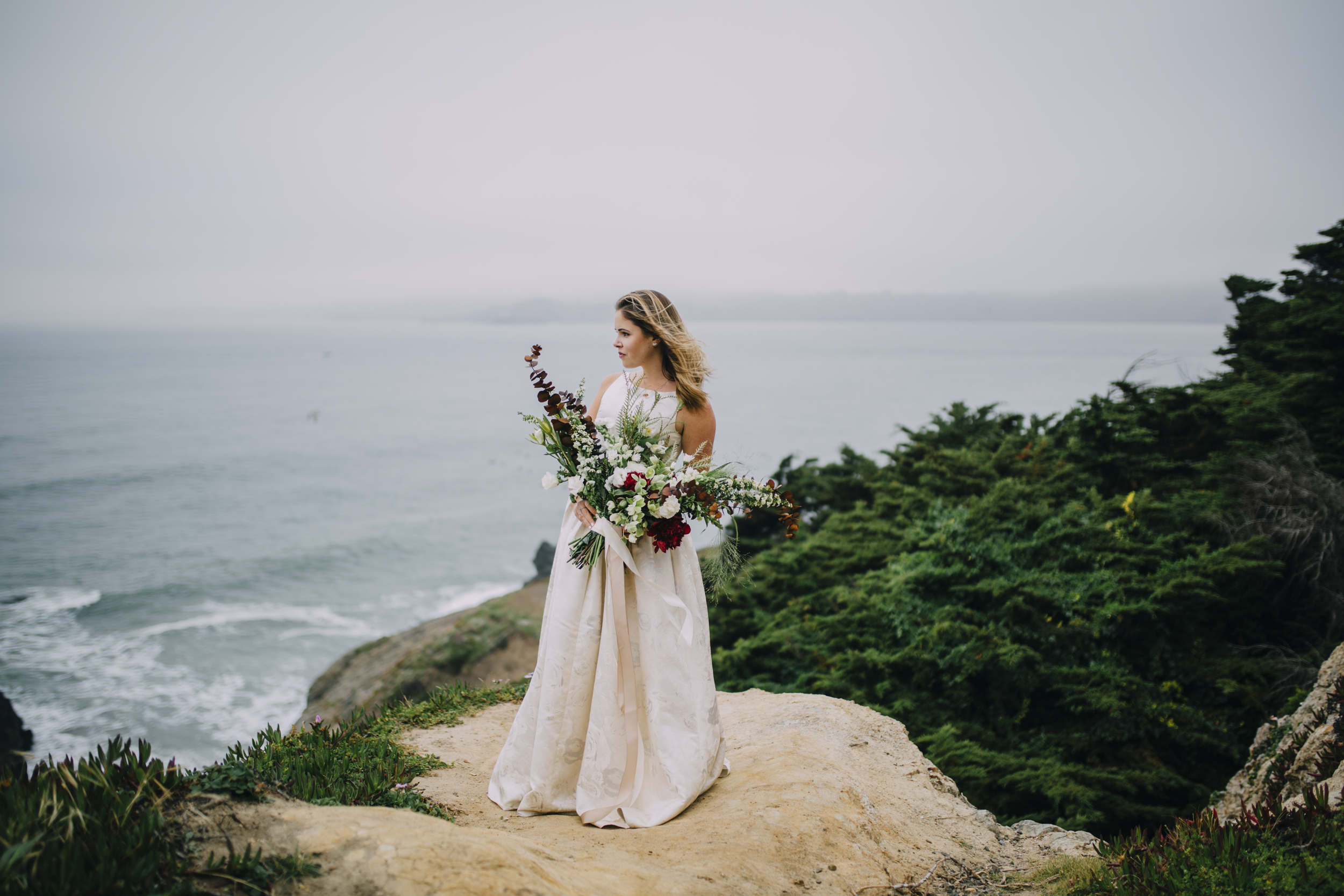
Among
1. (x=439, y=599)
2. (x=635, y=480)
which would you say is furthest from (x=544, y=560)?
(x=635, y=480)

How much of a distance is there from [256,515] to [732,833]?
42662mm

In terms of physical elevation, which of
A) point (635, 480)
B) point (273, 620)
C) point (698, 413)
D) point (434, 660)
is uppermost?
point (698, 413)

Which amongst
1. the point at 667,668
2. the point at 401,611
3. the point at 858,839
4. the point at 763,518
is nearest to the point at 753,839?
the point at 858,839

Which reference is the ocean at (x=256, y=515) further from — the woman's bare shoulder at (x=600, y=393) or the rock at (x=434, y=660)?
the rock at (x=434, y=660)

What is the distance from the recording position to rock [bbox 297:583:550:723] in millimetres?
14898

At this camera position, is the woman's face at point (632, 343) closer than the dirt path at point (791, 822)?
No

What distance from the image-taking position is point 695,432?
14.6 ft

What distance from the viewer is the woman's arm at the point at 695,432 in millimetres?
4422

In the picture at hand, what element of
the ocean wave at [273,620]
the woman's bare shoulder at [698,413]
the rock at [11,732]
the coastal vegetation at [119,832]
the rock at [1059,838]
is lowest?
the ocean wave at [273,620]

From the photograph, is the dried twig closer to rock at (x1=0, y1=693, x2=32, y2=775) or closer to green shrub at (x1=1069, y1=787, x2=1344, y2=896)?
green shrub at (x1=1069, y1=787, x2=1344, y2=896)

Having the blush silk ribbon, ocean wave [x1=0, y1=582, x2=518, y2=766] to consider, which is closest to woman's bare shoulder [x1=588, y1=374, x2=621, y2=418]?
the blush silk ribbon

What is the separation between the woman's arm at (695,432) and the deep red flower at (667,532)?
508 mm

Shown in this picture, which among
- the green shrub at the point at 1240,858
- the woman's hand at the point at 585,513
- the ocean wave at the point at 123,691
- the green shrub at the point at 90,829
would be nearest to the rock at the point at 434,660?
the ocean wave at the point at 123,691

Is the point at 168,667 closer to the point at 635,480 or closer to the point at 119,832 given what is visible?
the point at 635,480
